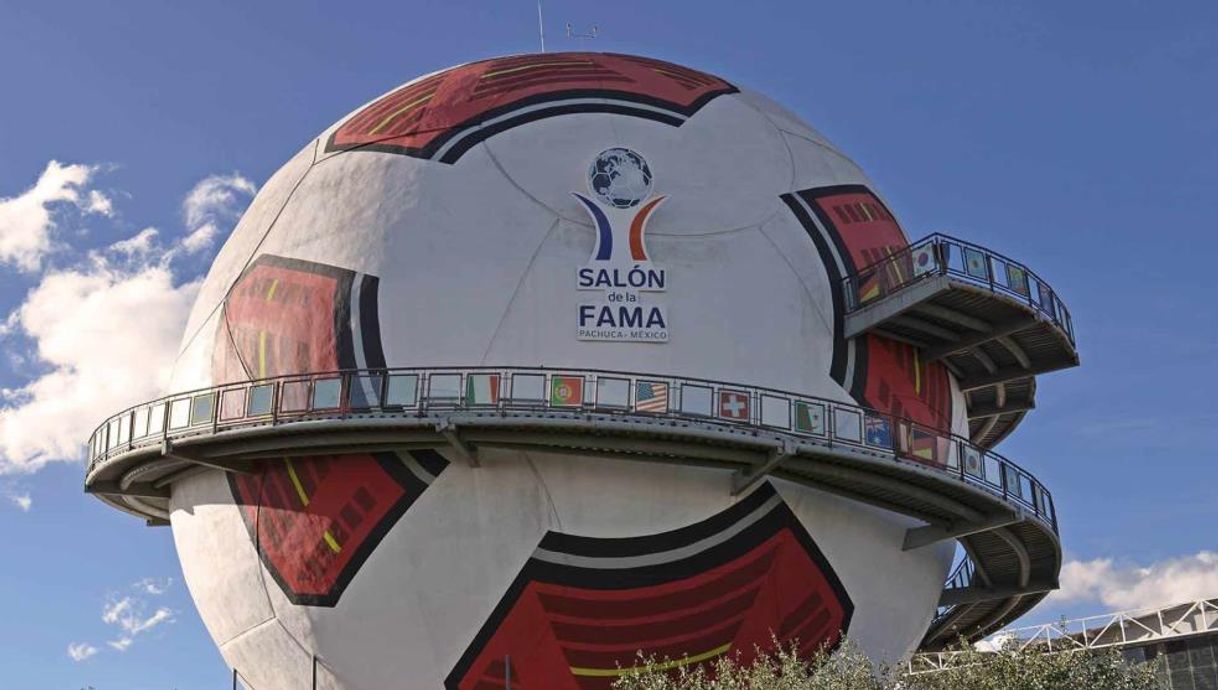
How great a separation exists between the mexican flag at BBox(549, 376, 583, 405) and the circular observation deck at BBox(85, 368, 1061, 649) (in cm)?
2

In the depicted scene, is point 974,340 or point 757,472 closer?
point 757,472

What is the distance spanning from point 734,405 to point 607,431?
5.67 ft

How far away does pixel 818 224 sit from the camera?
69.2 ft

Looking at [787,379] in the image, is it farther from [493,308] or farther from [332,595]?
[332,595]

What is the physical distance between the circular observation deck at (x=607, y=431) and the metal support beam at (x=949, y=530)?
2 cm

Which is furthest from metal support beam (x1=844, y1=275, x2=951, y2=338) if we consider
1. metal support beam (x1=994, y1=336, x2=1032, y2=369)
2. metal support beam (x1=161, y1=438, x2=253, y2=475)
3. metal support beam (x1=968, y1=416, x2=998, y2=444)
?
metal support beam (x1=161, y1=438, x2=253, y2=475)

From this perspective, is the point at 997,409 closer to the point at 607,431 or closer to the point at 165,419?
the point at 607,431

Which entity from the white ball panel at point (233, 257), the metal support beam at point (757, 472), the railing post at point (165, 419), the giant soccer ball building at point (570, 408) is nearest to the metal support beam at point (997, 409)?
the giant soccer ball building at point (570, 408)

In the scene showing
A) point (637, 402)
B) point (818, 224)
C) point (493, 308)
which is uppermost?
point (818, 224)

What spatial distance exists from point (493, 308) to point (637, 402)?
7.81ft

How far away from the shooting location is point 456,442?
18.4m

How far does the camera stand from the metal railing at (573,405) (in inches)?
722

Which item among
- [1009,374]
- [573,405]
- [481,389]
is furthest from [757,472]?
[1009,374]

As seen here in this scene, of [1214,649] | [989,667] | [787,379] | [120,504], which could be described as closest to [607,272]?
[787,379]
